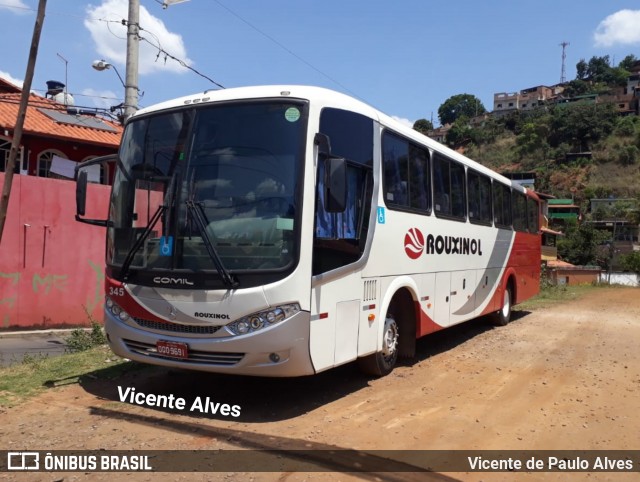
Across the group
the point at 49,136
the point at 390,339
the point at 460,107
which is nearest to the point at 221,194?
the point at 390,339

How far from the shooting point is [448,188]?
29.2 feet

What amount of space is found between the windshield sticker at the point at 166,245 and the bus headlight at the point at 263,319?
1.00 m

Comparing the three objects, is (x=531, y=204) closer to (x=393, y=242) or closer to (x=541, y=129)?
(x=393, y=242)

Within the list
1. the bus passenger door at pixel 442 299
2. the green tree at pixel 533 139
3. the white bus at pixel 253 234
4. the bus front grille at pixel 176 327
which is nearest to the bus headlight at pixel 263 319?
the white bus at pixel 253 234

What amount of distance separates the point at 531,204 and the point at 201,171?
11502 millimetres

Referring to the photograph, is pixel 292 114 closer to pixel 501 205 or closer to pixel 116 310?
pixel 116 310

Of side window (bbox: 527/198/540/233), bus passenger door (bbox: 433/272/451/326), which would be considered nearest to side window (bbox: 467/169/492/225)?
bus passenger door (bbox: 433/272/451/326)

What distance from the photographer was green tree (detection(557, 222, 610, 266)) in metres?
61.6

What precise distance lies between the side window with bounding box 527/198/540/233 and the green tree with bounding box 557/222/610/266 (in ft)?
169

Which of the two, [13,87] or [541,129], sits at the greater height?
[541,129]

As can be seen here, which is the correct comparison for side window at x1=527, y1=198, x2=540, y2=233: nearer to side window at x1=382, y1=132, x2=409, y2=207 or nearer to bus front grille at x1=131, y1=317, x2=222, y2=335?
side window at x1=382, y1=132, x2=409, y2=207

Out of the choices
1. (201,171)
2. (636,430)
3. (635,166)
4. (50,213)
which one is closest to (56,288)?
(50,213)

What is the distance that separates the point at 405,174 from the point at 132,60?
742 cm

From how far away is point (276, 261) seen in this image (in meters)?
5.12
